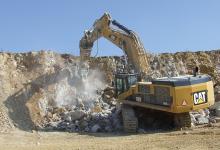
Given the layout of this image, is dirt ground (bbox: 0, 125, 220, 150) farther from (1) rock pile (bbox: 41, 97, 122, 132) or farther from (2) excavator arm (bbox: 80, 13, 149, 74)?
(2) excavator arm (bbox: 80, 13, 149, 74)

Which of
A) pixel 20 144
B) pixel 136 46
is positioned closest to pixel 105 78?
pixel 136 46

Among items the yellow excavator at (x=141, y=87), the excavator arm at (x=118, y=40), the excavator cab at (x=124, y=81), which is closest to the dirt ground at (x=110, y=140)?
the yellow excavator at (x=141, y=87)

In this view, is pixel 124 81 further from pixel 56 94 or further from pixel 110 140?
pixel 110 140

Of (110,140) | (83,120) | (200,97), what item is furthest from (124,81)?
(110,140)

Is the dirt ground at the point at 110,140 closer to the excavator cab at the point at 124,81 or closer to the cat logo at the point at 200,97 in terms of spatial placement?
the cat logo at the point at 200,97

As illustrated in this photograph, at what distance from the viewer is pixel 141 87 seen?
62.2 feet

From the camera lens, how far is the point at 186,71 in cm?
2689

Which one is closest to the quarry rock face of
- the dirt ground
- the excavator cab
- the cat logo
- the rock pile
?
the rock pile

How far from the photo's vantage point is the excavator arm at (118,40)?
2050cm

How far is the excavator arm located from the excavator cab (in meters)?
0.50

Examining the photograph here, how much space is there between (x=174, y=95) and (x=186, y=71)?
990cm

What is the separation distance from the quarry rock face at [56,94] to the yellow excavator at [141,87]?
0.87 m

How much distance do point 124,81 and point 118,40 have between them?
6.61 ft

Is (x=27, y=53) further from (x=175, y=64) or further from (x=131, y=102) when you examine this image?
(x=175, y=64)
